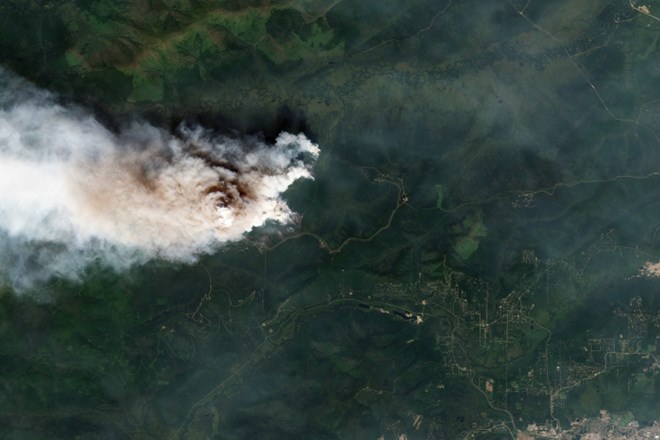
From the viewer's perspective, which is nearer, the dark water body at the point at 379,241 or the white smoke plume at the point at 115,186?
the white smoke plume at the point at 115,186

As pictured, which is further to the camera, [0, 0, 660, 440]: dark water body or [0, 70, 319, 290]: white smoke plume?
[0, 0, 660, 440]: dark water body

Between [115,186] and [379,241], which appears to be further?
[379,241]

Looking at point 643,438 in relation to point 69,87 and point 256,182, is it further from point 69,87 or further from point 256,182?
point 69,87

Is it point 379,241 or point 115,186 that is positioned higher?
point 115,186

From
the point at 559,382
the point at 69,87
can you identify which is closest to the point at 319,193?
the point at 69,87
